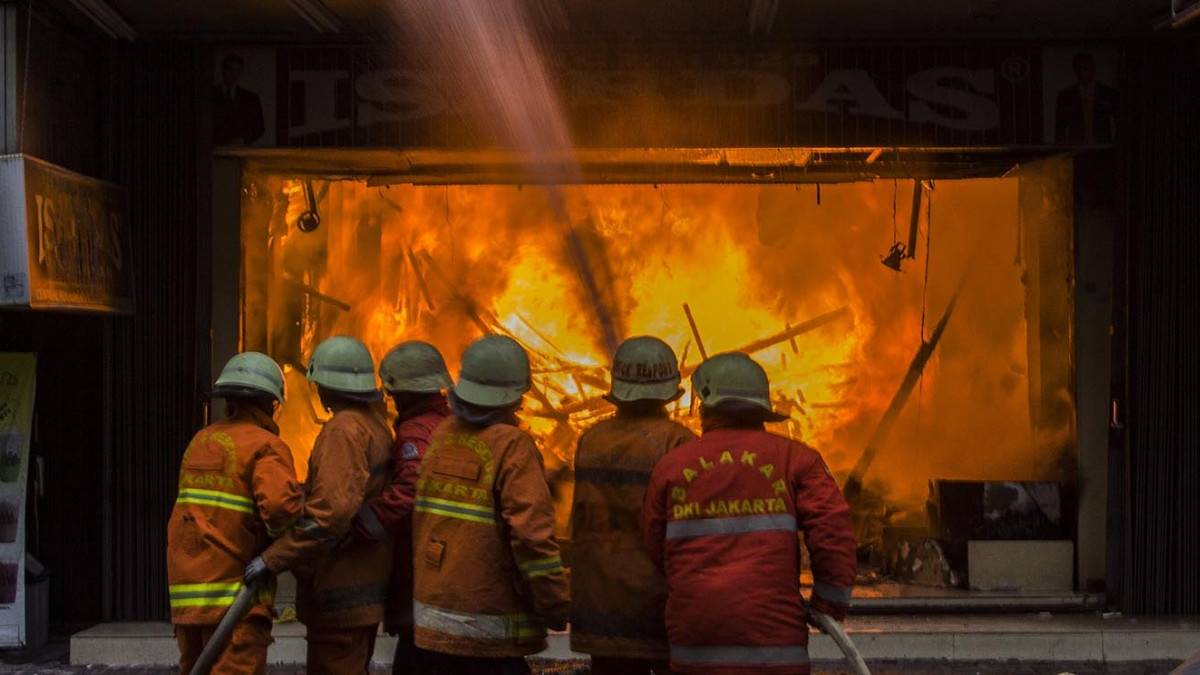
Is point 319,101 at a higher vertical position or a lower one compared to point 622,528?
higher

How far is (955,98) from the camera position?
922cm

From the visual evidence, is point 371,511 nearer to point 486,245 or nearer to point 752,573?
point 752,573

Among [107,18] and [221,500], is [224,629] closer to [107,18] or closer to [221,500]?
[221,500]

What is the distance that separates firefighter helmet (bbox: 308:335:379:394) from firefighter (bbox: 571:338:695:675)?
1.05m

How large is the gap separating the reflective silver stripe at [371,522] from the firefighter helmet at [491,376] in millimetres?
718

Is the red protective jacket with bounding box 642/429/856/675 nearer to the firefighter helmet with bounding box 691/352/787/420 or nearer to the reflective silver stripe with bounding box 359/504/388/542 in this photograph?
the firefighter helmet with bounding box 691/352/787/420

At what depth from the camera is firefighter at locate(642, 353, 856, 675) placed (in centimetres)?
494

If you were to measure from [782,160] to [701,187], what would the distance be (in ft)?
5.78

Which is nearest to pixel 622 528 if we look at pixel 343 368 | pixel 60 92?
pixel 343 368

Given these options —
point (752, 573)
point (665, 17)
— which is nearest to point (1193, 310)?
point (665, 17)

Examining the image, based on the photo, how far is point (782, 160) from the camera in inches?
391

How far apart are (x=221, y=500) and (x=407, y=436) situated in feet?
2.79

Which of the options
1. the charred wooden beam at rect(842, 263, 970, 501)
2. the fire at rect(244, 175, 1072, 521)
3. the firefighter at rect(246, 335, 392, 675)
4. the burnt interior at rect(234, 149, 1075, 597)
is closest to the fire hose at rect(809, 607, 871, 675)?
the firefighter at rect(246, 335, 392, 675)

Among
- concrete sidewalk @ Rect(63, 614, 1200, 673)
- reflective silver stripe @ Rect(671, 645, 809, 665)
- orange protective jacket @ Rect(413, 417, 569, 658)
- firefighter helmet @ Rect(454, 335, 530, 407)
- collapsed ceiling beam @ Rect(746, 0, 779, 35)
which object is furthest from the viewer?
concrete sidewalk @ Rect(63, 614, 1200, 673)
